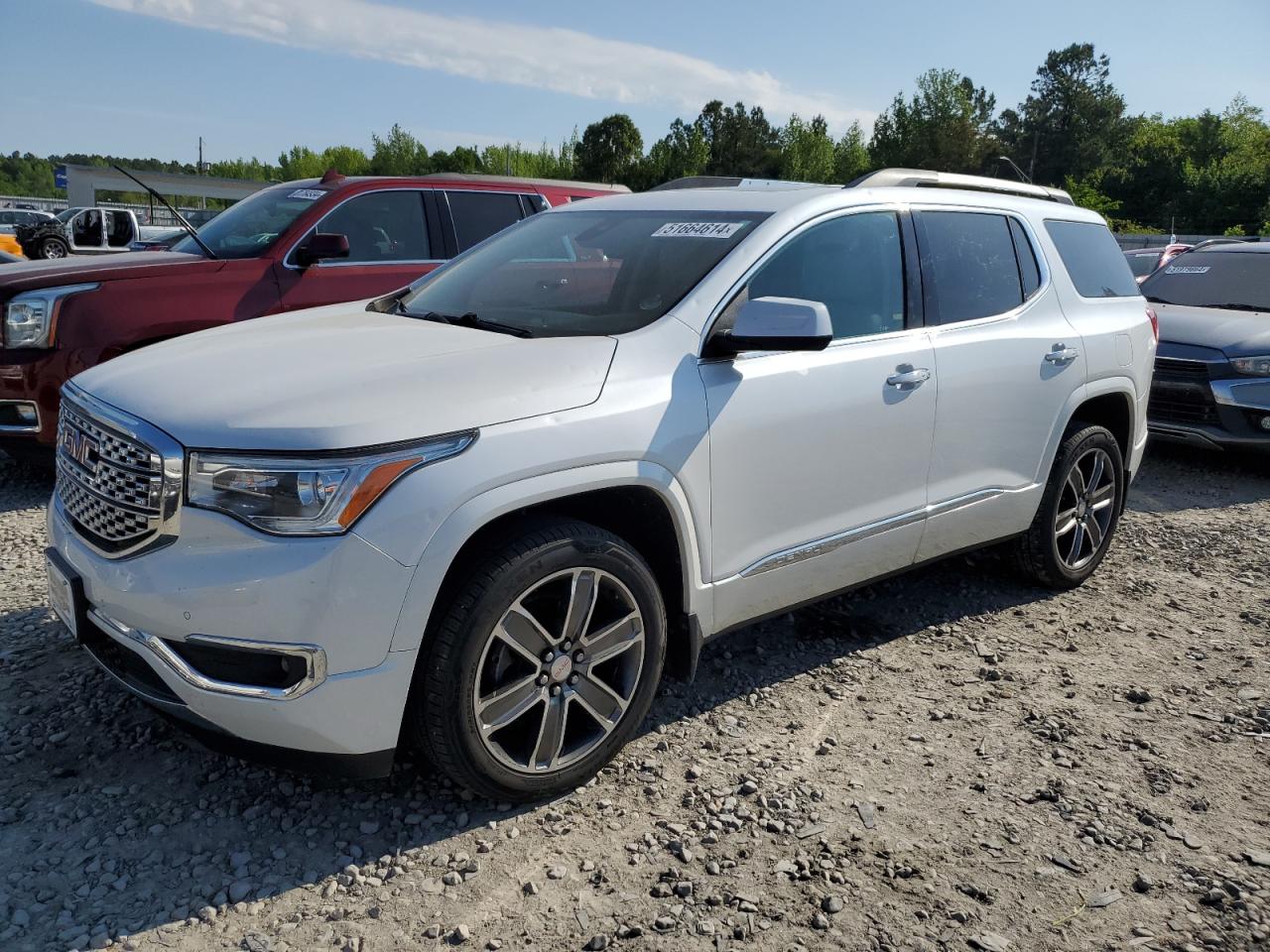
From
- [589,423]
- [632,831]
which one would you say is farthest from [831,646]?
[589,423]

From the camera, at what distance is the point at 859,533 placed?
3555 millimetres

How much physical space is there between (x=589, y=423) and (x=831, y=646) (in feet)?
6.10

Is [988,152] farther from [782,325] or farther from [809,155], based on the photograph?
[782,325]

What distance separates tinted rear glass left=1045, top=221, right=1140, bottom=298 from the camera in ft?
15.3

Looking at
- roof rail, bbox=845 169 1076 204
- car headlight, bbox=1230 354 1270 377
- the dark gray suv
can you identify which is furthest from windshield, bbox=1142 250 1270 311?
roof rail, bbox=845 169 1076 204

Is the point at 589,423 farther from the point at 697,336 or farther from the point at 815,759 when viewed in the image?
the point at 815,759

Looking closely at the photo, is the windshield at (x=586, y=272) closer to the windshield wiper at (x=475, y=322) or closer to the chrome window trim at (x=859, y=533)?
the windshield wiper at (x=475, y=322)

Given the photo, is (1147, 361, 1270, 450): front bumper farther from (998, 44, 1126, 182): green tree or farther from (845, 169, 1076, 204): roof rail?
(998, 44, 1126, 182): green tree

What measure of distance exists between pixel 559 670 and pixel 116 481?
1.28 meters

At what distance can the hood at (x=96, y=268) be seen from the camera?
5.56 metres

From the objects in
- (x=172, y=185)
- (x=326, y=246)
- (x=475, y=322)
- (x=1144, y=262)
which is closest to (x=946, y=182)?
(x=475, y=322)

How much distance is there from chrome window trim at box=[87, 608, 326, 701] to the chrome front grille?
0.83 feet

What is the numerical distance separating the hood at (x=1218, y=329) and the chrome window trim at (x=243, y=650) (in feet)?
23.5

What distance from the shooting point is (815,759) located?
3232mm
